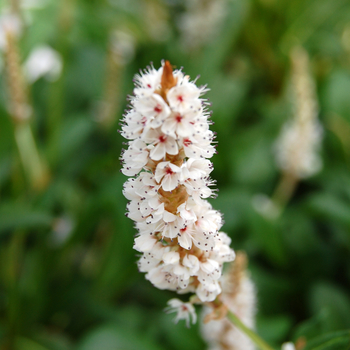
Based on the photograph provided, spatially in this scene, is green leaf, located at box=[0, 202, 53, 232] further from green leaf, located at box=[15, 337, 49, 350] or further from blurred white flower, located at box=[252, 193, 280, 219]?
blurred white flower, located at box=[252, 193, 280, 219]

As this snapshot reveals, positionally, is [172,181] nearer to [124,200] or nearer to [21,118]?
[124,200]

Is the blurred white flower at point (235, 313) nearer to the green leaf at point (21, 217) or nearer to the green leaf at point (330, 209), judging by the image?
the green leaf at point (330, 209)

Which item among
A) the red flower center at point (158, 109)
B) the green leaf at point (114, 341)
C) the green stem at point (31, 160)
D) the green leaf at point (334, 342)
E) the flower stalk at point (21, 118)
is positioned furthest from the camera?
the green stem at point (31, 160)

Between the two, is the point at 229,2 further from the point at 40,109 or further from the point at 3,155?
the point at 3,155

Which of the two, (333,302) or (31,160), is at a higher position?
(31,160)

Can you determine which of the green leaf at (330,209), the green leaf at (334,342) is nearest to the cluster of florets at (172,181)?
the green leaf at (334,342)

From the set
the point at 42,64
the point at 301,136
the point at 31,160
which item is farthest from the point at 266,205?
the point at 42,64
